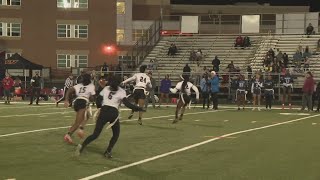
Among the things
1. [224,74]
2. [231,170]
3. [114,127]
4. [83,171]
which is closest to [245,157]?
[231,170]

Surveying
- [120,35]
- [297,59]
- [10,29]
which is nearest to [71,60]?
[10,29]

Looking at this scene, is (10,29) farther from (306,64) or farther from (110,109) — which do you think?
(110,109)

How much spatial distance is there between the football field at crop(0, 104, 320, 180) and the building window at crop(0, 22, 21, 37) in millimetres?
43035

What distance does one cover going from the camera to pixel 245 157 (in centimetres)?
1099

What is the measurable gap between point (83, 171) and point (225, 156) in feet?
10.2

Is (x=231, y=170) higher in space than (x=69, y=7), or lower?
lower

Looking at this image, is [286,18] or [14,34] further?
[14,34]

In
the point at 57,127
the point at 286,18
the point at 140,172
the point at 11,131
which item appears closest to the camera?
the point at 140,172

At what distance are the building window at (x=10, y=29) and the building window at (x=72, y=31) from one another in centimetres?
406

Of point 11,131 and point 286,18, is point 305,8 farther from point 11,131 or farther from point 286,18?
point 11,131

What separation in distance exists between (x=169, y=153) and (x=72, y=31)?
4983 centimetres

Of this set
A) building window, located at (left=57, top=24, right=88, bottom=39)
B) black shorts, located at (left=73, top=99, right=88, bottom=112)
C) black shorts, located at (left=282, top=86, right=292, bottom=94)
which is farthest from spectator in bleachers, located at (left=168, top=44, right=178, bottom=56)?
black shorts, located at (left=73, top=99, right=88, bottom=112)

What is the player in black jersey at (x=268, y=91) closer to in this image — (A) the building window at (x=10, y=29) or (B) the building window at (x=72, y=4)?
(B) the building window at (x=72, y=4)

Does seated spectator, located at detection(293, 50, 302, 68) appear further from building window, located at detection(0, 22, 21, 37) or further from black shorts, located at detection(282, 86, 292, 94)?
building window, located at detection(0, 22, 21, 37)
